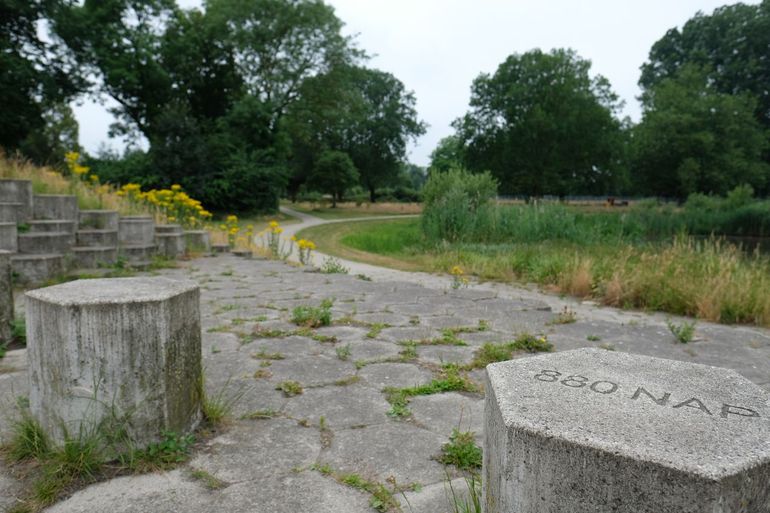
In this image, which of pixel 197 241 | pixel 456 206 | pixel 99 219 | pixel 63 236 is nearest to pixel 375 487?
pixel 63 236

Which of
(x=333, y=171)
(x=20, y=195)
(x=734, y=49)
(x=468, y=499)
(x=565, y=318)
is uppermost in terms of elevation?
(x=734, y=49)

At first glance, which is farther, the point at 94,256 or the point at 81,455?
the point at 94,256

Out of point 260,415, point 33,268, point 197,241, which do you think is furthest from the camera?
point 197,241

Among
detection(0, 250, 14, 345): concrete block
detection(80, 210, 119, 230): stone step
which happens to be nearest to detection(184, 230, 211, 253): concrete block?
detection(80, 210, 119, 230): stone step

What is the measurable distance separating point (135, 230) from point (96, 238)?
0.75 m

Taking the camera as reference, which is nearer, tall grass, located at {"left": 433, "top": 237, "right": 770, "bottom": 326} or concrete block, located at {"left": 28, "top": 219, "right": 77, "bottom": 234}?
tall grass, located at {"left": 433, "top": 237, "right": 770, "bottom": 326}

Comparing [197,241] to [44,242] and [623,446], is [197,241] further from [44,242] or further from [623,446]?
[623,446]

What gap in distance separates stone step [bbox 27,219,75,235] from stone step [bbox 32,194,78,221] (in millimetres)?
195

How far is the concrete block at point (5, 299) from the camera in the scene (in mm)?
3232

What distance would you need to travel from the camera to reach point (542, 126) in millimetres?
34375

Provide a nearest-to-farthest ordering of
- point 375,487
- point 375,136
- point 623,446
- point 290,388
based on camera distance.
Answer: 1. point 623,446
2. point 375,487
3. point 290,388
4. point 375,136

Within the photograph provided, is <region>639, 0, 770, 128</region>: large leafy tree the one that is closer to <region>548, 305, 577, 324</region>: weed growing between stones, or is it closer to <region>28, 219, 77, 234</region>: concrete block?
<region>548, 305, 577, 324</region>: weed growing between stones

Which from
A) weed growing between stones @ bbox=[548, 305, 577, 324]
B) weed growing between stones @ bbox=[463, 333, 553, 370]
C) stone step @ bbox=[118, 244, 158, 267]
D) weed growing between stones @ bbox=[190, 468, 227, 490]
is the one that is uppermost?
stone step @ bbox=[118, 244, 158, 267]

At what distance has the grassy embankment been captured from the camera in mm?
5289
